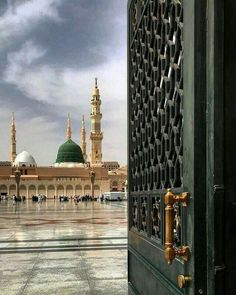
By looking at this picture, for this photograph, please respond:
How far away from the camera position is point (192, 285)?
4.82 ft

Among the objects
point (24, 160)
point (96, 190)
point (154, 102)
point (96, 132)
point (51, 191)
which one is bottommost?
point (51, 191)

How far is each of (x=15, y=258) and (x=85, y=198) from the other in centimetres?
4492

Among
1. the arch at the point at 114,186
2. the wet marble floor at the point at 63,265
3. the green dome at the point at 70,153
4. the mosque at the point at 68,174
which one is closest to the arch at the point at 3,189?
the mosque at the point at 68,174

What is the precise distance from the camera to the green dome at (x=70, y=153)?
73.1 meters

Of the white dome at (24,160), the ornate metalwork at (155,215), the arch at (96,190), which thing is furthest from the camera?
the white dome at (24,160)

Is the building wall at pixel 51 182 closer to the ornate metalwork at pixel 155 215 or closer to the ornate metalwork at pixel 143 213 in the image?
the ornate metalwork at pixel 143 213

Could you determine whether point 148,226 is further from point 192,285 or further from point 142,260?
point 192,285

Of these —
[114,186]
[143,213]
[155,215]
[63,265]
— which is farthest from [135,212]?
[114,186]

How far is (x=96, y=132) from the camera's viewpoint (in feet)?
231

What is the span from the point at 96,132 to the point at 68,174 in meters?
8.21

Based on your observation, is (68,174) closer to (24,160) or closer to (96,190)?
(96,190)

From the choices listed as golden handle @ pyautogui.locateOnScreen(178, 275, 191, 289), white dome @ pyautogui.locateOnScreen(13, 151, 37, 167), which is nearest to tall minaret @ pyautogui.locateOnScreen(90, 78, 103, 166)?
white dome @ pyautogui.locateOnScreen(13, 151, 37, 167)

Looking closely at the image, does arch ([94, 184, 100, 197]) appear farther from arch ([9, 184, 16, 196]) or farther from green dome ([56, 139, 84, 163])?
arch ([9, 184, 16, 196])

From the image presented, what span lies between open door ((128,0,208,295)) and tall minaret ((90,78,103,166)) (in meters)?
66.5
